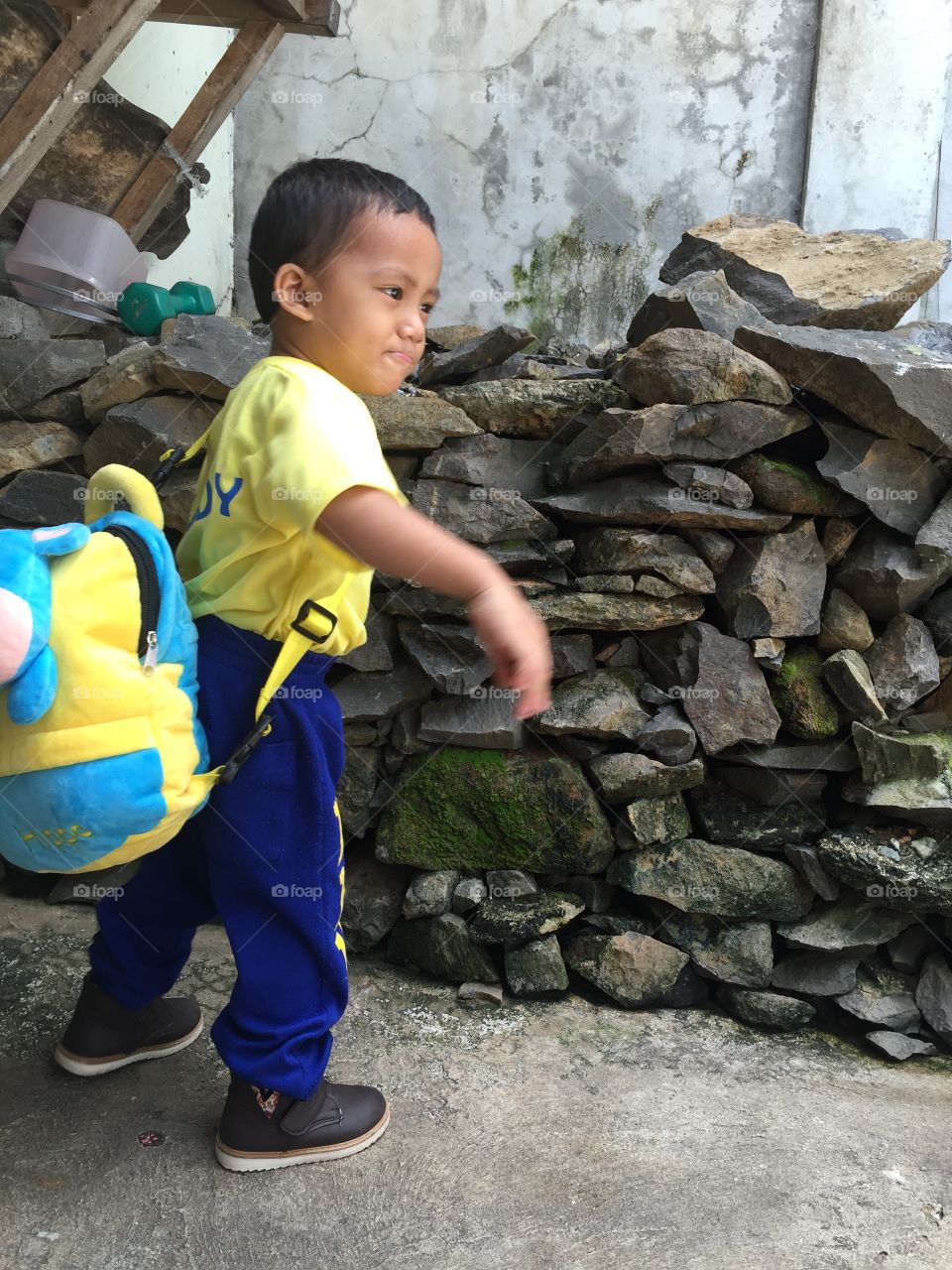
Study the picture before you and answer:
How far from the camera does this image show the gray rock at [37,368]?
2.68m

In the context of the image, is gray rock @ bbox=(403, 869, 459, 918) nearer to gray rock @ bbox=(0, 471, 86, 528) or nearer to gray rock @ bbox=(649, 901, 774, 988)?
gray rock @ bbox=(649, 901, 774, 988)

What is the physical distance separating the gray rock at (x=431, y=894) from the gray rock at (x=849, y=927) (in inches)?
31.3

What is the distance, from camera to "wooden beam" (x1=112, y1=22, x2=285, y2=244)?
345 centimetres

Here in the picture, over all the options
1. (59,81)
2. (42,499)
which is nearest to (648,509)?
(42,499)

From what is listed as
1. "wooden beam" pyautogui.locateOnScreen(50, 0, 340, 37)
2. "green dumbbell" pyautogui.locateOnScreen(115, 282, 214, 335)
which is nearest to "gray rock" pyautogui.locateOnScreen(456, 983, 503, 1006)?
"green dumbbell" pyautogui.locateOnScreen(115, 282, 214, 335)

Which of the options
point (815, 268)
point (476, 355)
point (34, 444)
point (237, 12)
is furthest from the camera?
point (237, 12)

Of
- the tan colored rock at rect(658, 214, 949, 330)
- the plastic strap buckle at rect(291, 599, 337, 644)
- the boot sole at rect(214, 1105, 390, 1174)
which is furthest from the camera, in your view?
the tan colored rock at rect(658, 214, 949, 330)

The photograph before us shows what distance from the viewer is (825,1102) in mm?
2098

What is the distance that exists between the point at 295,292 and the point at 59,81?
1.61 m

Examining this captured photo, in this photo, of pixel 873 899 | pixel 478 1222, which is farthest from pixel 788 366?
pixel 478 1222

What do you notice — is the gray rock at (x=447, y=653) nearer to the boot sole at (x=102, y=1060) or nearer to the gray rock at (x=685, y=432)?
the gray rock at (x=685, y=432)

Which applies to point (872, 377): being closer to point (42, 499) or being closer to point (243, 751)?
point (243, 751)

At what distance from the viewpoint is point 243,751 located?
1.61m

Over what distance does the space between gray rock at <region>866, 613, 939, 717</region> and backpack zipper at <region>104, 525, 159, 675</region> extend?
1728mm
